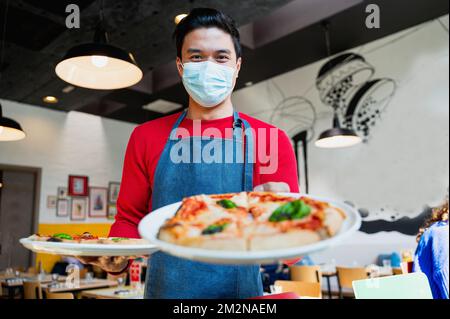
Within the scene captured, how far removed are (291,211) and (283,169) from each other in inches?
8.8

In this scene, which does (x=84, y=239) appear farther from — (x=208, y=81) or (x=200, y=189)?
(x=208, y=81)

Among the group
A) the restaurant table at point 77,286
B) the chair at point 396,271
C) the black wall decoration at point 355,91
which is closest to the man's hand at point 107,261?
the restaurant table at point 77,286

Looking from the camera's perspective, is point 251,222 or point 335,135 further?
point 335,135

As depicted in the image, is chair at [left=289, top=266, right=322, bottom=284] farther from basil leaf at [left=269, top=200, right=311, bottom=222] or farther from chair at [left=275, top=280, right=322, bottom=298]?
basil leaf at [left=269, top=200, right=311, bottom=222]

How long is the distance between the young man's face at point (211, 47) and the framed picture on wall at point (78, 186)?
0.82 metres

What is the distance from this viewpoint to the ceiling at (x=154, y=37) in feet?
4.47

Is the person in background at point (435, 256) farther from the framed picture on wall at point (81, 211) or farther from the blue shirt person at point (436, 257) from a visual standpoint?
the framed picture on wall at point (81, 211)

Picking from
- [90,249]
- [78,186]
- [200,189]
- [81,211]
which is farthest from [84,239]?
[78,186]

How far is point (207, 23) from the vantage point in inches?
32.4

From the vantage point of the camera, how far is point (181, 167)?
0.80m

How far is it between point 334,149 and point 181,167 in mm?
4764

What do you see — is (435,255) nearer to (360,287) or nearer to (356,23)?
(360,287)

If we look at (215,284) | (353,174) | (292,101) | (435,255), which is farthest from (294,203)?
(292,101)

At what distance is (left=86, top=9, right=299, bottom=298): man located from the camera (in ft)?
2.59
